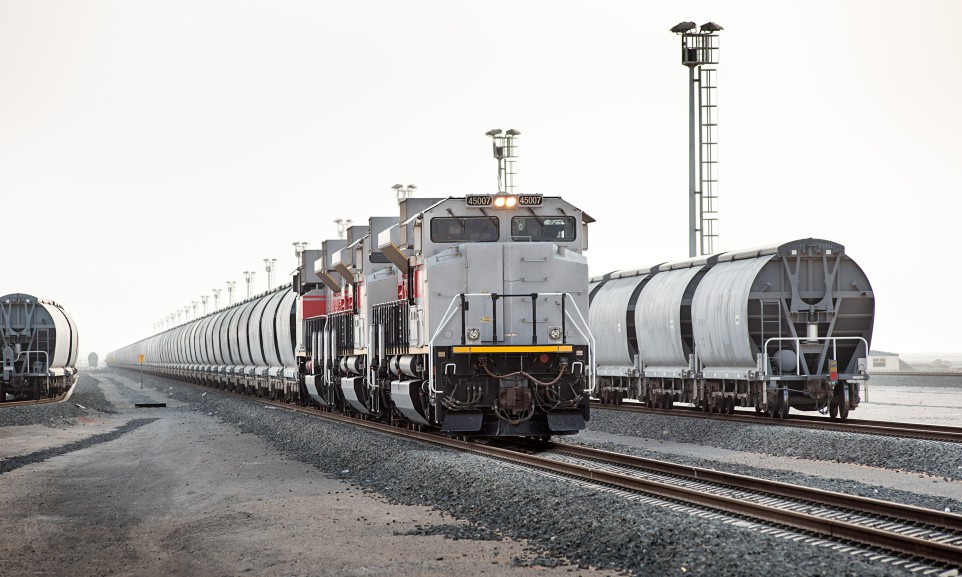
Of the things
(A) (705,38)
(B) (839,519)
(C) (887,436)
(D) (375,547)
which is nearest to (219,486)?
(D) (375,547)

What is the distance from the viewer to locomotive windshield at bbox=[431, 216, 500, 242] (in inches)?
647

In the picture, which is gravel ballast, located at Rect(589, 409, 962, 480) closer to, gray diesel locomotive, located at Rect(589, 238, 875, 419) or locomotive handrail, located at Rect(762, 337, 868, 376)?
gray diesel locomotive, located at Rect(589, 238, 875, 419)

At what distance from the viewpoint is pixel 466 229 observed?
1645cm

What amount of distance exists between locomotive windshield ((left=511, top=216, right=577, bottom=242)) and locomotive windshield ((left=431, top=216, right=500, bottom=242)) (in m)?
0.33

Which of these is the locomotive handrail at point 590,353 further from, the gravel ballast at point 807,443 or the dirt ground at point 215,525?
the dirt ground at point 215,525

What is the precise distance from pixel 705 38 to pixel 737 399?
15855mm

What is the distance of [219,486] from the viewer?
558 inches

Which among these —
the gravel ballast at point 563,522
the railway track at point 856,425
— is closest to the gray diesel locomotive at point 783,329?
the railway track at point 856,425

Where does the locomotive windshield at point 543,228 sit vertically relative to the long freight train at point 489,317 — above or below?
above

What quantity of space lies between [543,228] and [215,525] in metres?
7.69

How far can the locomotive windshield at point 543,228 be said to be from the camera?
651 inches

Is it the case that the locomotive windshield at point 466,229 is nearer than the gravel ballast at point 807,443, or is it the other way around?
the gravel ballast at point 807,443

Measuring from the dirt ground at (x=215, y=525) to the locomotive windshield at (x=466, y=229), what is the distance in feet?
13.7

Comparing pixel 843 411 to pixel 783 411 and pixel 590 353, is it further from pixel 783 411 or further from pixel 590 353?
pixel 590 353
